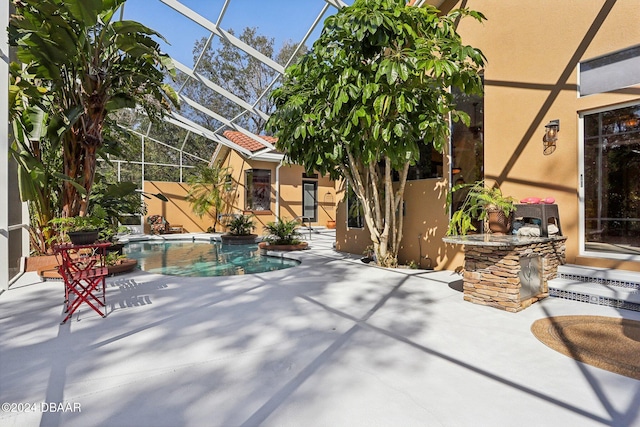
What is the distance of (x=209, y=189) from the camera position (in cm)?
1580

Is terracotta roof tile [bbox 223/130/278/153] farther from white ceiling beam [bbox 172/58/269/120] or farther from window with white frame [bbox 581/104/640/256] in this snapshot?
window with white frame [bbox 581/104/640/256]

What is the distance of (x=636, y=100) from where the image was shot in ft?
14.8

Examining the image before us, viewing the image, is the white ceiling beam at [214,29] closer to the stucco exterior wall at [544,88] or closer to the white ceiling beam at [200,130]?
the stucco exterior wall at [544,88]

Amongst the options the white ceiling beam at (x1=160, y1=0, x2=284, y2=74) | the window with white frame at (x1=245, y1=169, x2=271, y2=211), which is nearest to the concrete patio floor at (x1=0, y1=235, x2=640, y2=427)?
the white ceiling beam at (x1=160, y1=0, x2=284, y2=74)

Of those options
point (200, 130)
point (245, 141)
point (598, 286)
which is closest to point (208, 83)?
point (200, 130)

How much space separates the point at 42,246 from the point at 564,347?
27.1 feet

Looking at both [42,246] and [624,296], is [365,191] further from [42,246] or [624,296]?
[42,246]

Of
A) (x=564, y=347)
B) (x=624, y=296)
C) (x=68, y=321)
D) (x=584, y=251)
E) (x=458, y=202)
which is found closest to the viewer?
(x=564, y=347)

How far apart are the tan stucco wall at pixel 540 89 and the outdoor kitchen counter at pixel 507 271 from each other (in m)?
0.95

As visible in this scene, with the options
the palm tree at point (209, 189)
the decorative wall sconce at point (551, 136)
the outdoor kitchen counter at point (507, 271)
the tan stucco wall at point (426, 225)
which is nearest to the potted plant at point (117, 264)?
the tan stucco wall at point (426, 225)

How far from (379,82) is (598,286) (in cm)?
412

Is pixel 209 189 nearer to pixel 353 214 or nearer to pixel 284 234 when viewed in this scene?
pixel 284 234

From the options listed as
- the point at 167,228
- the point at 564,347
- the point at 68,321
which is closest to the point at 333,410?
the point at 564,347

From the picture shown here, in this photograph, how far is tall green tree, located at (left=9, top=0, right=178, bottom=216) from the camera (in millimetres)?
4793
